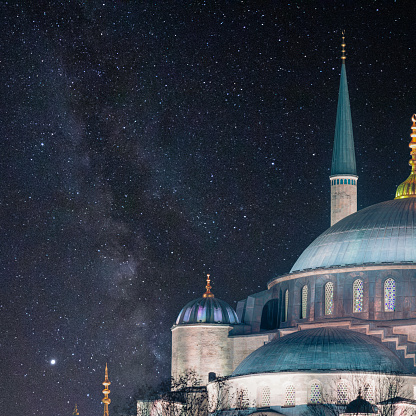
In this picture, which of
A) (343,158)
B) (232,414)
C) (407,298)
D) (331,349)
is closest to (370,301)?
(407,298)

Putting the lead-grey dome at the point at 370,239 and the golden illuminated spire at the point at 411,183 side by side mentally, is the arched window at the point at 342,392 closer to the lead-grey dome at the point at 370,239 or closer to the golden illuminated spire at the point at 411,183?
the lead-grey dome at the point at 370,239

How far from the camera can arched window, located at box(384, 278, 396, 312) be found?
71500mm

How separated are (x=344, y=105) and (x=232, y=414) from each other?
34.1 meters

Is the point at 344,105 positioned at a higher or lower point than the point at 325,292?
higher

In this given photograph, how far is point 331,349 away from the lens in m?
66.3

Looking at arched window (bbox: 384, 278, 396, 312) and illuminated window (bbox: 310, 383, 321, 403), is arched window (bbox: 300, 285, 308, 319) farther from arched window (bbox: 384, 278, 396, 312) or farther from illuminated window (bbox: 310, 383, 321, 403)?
illuminated window (bbox: 310, 383, 321, 403)

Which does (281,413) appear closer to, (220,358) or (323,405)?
(323,405)

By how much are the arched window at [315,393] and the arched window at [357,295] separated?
8552 mm

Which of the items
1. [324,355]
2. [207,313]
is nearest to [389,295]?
[324,355]

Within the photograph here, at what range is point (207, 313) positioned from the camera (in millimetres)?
77625

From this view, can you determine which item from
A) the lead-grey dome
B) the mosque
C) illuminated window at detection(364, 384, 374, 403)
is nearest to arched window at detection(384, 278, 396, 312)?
the mosque

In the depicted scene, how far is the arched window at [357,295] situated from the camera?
72.4 metres

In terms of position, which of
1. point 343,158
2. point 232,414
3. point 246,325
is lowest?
point 232,414

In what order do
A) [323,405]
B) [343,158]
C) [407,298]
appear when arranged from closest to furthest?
1. [323,405]
2. [407,298]
3. [343,158]
